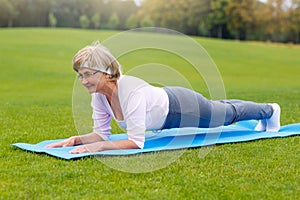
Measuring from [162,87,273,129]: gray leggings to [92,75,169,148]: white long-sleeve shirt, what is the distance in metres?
0.12

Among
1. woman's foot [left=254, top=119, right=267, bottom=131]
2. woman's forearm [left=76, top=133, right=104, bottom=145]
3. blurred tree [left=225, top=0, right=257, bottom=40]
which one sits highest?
woman's forearm [left=76, top=133, right=104, bottom=145]

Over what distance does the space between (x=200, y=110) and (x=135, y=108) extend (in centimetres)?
91

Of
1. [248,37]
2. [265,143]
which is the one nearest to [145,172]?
[265,143]

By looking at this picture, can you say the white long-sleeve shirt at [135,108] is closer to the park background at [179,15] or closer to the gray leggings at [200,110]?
the gray leggings at [200,110]

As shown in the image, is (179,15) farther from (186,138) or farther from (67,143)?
(67,143)

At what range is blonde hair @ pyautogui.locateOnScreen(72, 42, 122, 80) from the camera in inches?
157

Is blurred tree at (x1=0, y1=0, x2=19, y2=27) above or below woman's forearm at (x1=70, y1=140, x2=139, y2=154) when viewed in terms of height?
→ below

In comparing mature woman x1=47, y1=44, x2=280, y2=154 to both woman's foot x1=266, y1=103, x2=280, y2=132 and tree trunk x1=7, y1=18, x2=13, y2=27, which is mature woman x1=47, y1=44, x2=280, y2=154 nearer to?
woman's foot x1=266, y1=103, x2=280, y2=132

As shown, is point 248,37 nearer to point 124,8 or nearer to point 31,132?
point 124,8

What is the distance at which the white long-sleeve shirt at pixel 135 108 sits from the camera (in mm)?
4078

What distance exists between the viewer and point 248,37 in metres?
50.5

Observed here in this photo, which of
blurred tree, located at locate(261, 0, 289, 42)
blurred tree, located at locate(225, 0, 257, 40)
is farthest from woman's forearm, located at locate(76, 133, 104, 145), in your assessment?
blurred tree, located at locate(225, 0, 257, 40)

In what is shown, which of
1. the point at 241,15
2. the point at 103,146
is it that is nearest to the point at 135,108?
the point at 103,146

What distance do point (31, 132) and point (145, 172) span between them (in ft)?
7.41
